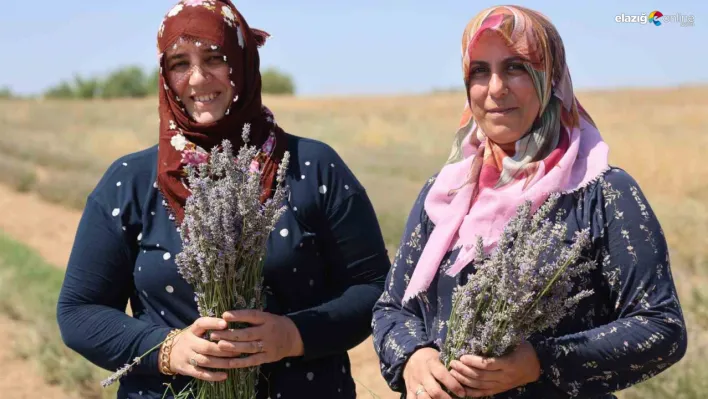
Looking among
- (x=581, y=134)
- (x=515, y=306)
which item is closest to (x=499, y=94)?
(x=581, y=134)

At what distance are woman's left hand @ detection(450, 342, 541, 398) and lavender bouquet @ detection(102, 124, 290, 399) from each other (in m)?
0.64

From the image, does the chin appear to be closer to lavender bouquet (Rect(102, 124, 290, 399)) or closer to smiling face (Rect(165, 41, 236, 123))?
lavender bouquet (Rect(102, 124, 290, 399))

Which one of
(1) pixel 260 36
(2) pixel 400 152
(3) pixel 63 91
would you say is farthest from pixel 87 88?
(1) pixel 260 36

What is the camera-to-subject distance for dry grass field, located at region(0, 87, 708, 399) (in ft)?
26.4

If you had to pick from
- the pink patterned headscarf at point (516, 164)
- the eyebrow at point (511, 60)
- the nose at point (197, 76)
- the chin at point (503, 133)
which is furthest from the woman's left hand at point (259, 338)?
the eyebrow at point (511, 60)

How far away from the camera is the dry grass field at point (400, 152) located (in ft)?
26.4

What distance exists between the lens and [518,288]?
2.35 meters

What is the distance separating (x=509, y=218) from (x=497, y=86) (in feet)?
1.16

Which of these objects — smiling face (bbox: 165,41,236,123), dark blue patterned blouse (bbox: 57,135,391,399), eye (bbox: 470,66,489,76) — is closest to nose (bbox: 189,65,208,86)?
smiling face (bbox: 165,41,236,123)

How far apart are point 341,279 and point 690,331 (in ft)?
14.0

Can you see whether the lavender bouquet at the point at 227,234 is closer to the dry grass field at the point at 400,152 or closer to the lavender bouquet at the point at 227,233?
the lavender bouquet at the point at 227,233

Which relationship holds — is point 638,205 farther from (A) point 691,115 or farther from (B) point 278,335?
(A) point 691,115

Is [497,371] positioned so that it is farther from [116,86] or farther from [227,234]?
[116,86]

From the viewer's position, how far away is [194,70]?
3.07 m
